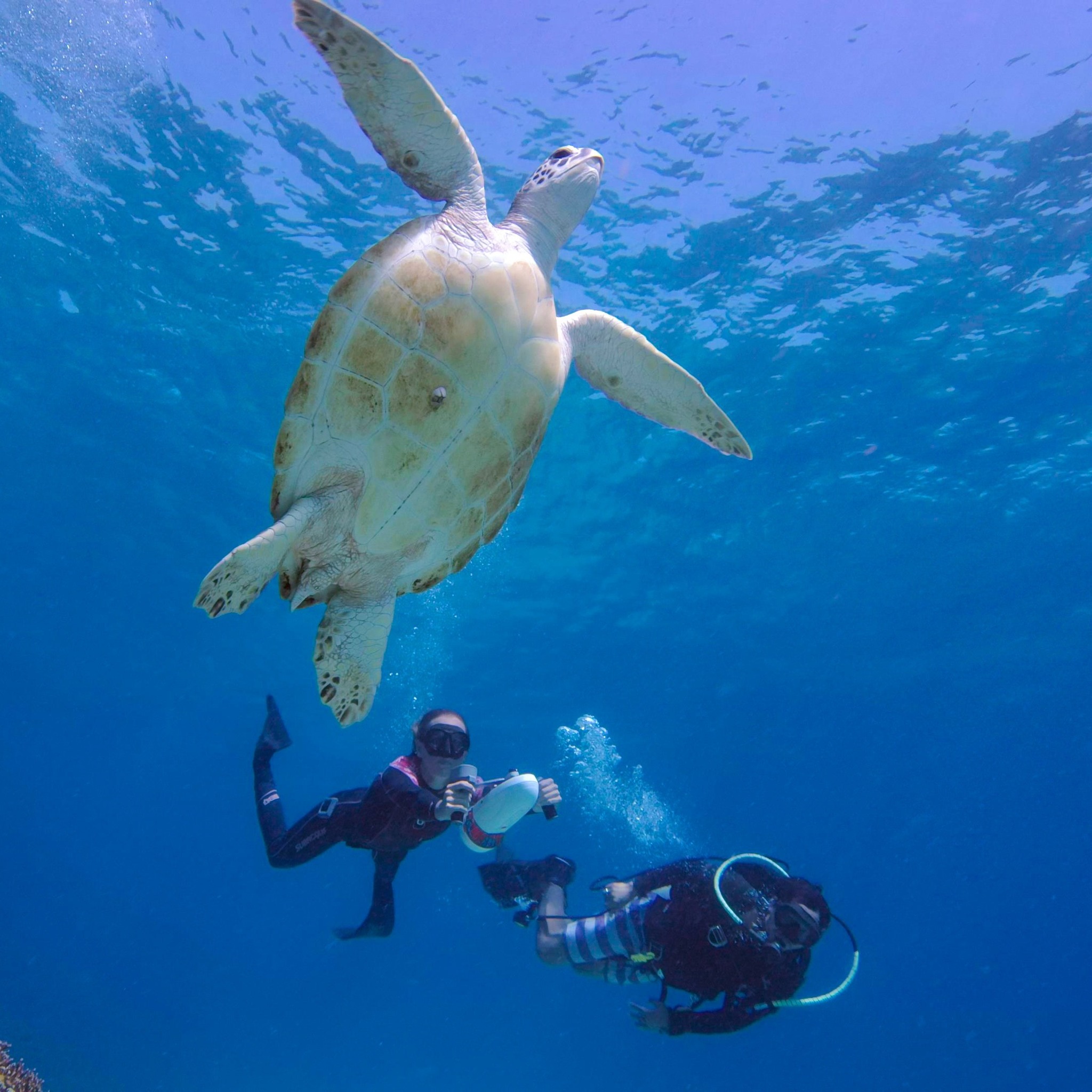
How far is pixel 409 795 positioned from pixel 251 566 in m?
2.83

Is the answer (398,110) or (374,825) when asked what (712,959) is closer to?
(374,825)

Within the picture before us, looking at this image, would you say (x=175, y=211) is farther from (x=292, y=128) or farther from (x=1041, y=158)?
(x=1041, y=158)

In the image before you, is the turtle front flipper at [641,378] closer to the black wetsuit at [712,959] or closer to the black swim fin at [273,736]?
the black wetsuit at [712,959]

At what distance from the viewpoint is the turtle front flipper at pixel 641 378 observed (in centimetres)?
380

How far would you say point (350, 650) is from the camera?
3674mm

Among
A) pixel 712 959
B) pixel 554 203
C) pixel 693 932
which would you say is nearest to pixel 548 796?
pixel 693 932

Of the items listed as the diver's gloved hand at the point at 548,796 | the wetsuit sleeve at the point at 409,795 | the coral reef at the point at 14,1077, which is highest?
the wetsuit sleeve at the point at 409,795

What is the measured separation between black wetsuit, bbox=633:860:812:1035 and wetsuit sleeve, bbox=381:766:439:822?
2.38 m

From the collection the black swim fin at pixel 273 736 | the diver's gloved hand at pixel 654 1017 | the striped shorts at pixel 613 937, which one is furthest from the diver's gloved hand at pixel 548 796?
the black swim fin at pixel 273 736

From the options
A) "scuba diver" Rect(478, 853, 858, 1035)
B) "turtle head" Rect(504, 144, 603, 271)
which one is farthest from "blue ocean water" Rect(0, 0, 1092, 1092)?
"scuba diver" Rect(478, 853, 858, 1035)

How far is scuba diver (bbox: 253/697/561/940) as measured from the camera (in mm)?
4833

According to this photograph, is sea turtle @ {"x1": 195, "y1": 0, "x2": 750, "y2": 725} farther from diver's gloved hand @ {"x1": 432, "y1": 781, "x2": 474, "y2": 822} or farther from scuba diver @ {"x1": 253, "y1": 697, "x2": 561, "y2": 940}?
scuba diver @ {"x1": 253, "y1": 697, "x2": 561, "y2": 940}

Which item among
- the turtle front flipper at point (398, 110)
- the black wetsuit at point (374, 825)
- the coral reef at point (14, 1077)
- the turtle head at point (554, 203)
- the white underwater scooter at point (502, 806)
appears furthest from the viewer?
the black wetsuit at point (374, 825)

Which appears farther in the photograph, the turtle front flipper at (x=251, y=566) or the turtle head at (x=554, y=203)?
the turtle head at (x=554, y=203)
